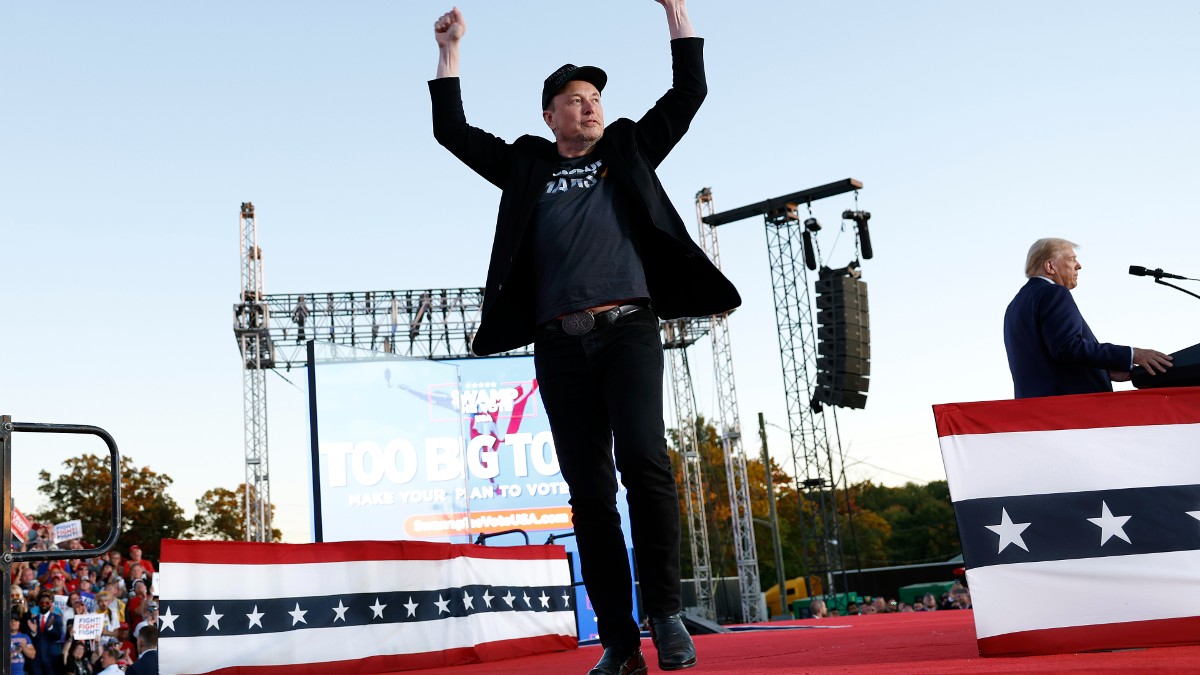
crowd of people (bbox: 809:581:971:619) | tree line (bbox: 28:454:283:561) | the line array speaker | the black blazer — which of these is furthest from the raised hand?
tree line (bbox: 28:454:283:561)

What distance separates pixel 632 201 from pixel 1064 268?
1867 millimetres

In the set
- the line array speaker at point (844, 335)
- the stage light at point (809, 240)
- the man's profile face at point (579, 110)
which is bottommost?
the man's profile face at point (579, 110)

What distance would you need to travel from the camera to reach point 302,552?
427 centimetres

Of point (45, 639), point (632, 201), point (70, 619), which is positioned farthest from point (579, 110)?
point (70, 619)

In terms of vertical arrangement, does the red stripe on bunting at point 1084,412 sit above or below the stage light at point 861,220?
below

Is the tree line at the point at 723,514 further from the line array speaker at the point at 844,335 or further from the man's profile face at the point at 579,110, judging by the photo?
the man's profile face at the point at 579,110

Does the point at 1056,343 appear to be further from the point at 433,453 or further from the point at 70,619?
the point at 433,453

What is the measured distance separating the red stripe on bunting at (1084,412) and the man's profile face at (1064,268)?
3.38 feet

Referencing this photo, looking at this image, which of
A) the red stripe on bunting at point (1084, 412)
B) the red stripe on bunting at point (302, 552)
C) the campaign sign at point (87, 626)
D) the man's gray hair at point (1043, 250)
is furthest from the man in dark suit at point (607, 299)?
the campaign sign at point (87, 626)

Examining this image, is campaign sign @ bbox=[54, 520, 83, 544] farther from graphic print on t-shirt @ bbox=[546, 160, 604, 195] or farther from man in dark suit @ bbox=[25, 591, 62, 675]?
graphic print on t-shirt @ bbox=[546, 160, 604, 195]

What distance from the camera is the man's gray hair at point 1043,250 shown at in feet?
11.8

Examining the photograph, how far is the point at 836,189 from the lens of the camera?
17688 mm

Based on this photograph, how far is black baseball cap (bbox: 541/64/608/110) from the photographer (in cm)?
261

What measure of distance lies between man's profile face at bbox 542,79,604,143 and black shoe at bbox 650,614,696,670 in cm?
125
